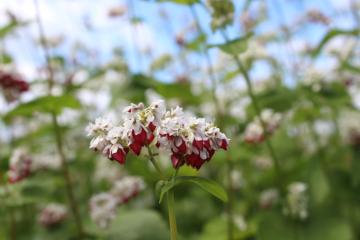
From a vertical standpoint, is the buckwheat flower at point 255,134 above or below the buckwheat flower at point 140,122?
above

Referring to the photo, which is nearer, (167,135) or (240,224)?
(167,135)

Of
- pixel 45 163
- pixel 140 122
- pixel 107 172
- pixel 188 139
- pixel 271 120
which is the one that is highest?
pixel 107 172

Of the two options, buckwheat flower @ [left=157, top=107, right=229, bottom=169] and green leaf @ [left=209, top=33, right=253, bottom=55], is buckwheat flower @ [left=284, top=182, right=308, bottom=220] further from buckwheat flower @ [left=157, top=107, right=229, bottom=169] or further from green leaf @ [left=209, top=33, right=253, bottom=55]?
buckwheat flower @ [left=157, top=107, right=229, bottom=169]

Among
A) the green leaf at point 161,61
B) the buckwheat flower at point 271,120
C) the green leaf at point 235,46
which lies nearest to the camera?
the green leaf at point 235,46

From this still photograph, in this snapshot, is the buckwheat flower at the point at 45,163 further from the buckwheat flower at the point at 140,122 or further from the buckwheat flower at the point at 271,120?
the buckwheat flower at the point at 140,122

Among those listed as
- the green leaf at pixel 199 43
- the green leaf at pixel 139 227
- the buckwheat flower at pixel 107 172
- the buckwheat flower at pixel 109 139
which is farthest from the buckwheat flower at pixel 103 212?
the buckwheat flower at pixel 107 172

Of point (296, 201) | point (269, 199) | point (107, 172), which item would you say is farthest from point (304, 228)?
point (107, 172)

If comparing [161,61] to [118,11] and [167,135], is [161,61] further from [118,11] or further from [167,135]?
[167,135]
